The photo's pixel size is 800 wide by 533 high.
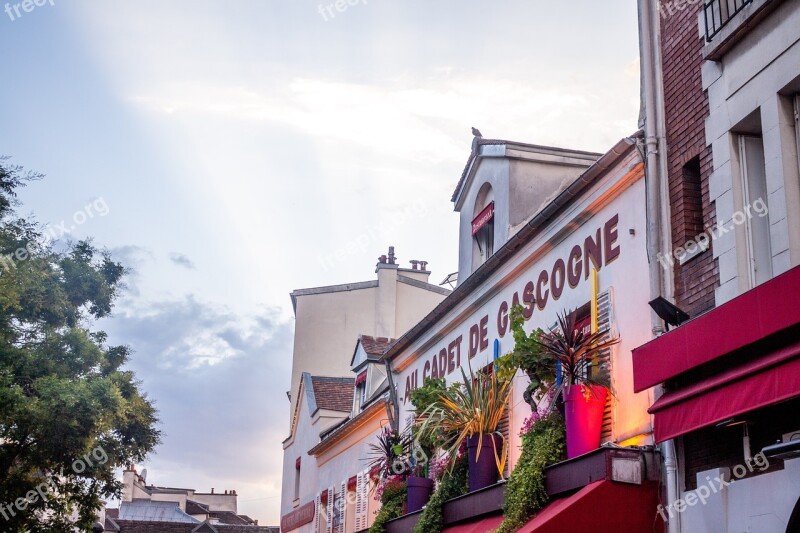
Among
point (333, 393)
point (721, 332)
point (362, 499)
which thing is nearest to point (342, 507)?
point (362, 499)

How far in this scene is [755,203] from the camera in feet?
31.7

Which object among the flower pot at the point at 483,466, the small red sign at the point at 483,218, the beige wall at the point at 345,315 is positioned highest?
the beige wall at the point at 345,315

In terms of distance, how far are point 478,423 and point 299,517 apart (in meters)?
16.0

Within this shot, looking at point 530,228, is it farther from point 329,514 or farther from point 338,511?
point 329,514

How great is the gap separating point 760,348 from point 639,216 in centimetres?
299

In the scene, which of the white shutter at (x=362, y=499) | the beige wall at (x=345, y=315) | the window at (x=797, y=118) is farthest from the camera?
the beige wall at (x=345, y=315)

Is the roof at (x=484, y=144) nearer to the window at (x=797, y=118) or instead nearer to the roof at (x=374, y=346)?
the roof at (x=374, y=346)

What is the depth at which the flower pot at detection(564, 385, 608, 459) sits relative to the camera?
443 inches

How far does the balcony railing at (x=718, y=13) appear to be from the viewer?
10.1 meters

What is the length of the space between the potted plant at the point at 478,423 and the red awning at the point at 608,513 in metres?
3.80

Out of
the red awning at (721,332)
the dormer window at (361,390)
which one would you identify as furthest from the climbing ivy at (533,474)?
the dormer window at (361,390)

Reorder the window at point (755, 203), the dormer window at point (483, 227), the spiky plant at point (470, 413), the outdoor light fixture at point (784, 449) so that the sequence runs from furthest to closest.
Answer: the dormer window at point (483, 227), the spiky plant at point (470, 413), the window at point (755, 203), the outdoor light fixture at point (784, 449)

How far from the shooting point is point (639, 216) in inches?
445

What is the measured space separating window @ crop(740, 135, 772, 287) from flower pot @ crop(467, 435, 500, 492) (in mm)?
5504
